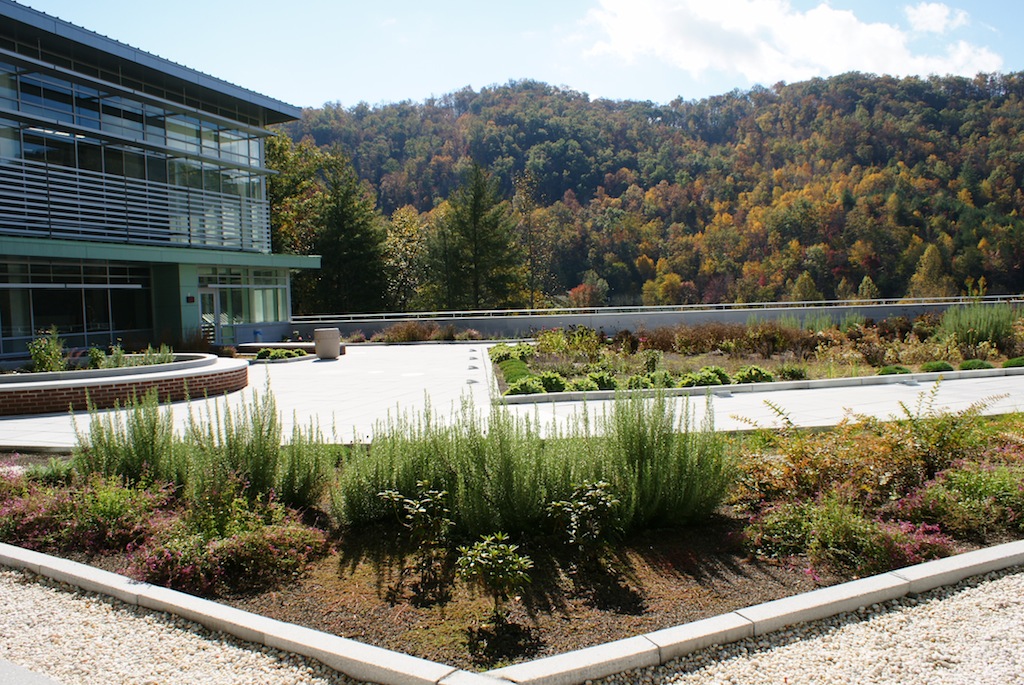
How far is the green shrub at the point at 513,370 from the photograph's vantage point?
13755 mm

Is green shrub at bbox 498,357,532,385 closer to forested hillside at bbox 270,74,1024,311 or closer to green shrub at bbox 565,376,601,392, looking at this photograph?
green shrub at bbox 565,376,601,392

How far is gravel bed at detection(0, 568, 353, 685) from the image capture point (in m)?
3.43

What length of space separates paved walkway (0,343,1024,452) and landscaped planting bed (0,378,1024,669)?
2.68 ft

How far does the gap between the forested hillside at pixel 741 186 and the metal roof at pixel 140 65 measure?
21.6 meters

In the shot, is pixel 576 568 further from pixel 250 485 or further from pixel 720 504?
pixel 250 485

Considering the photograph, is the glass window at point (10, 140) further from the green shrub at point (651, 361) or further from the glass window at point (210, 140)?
the green shrub at point (651, 361)

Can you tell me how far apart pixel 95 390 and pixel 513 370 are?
7617 mm

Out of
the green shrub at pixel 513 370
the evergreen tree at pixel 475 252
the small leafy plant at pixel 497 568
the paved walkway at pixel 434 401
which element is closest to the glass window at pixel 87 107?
the paved walkway at pixel 434 401

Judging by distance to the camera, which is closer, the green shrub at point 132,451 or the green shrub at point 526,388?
the green shrub at point 132,451

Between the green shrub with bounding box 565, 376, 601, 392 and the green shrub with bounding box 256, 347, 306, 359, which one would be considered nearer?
the green shrub with bounding box 565, 376, 601, 392

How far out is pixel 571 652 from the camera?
3.51 metres

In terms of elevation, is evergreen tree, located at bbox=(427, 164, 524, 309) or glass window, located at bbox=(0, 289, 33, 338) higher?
evergreen tree, located at bbox=(427, 164, 524, 309)

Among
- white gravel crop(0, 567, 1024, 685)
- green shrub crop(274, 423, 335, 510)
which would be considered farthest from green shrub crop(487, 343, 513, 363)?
white gravel crop(0, 567, 1024, 685)

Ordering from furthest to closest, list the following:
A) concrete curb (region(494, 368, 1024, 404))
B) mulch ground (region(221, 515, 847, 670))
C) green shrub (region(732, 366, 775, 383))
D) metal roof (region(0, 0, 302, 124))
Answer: metal roof (region(0, 0, 302, 124))
green shrub (region(732, 366, 775, 383))
concrete curb (region(494, 368, 1024, 404))
mulch ground (region(221, 515, 847, 670))
